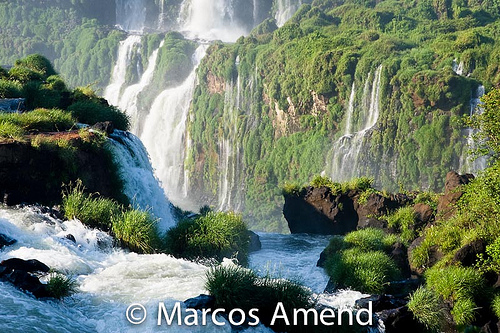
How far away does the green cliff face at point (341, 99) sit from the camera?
4647 cm

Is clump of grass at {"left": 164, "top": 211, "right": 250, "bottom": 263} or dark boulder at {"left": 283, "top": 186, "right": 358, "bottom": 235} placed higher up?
dark boulder at {"left": 283, "top": 186, "right": 358, "bottom": 235}

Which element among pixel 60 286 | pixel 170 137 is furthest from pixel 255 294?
pixel 170 137

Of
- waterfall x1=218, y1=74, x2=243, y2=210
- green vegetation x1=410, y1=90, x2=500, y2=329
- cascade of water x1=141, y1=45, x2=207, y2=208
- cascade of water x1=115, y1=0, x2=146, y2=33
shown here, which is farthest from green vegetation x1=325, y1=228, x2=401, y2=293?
cascade of water x1=115, y1=0, x2=146, y2=33

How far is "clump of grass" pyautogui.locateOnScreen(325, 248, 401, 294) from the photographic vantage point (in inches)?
647

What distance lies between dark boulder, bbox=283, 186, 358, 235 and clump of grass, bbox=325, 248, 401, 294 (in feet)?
43.2

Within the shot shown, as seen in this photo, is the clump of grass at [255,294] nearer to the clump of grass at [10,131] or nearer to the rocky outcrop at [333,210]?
the clump of grass at [10,131]

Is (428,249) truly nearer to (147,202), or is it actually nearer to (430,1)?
(147,202)

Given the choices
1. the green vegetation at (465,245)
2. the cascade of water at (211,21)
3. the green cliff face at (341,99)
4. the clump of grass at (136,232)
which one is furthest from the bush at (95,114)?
the cascade of water at (211,21)

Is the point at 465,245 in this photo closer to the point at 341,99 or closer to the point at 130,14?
the point at 341,99

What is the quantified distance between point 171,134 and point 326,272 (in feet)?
171

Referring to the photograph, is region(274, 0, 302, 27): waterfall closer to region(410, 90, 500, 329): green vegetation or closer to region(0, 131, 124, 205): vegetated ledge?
region(0, 131, 124, 205): vegetated ledge

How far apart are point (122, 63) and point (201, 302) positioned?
8222 centimetres

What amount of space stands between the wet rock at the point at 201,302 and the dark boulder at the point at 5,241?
17.6 ft

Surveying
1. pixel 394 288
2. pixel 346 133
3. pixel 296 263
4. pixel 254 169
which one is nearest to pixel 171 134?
pixel 254 169
